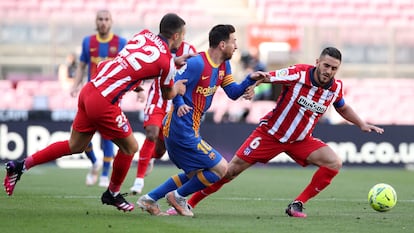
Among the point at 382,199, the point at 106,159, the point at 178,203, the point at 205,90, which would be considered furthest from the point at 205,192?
the point at 106,159

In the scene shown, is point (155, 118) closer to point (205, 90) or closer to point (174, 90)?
point (205, 90)

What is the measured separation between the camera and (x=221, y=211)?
29.9 feet

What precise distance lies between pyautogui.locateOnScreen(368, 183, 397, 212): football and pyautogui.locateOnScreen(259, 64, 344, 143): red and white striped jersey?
3.06ft

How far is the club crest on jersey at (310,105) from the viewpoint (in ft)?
29.8

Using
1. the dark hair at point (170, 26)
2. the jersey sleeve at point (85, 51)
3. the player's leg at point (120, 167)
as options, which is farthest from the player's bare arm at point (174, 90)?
the jersey sleeve at point (85, 51)

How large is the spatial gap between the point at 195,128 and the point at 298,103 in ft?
4.26

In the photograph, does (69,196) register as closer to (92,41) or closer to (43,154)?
(43,154)

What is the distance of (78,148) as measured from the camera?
8.61 metres

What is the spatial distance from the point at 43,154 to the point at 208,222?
181 centimetres

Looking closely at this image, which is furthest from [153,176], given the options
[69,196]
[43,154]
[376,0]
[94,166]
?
[376,0]

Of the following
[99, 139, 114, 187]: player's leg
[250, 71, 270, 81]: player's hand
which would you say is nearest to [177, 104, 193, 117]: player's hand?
[250, 71, 270, 81]: player's hand

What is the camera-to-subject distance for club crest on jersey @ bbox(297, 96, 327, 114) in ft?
29.8

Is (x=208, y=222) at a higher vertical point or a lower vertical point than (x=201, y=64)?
lower

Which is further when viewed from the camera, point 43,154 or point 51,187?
point 51,187
